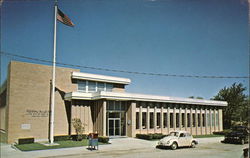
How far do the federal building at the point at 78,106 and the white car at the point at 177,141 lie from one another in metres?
8.08

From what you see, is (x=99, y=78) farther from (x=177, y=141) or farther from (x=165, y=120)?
(x=177, y=141)

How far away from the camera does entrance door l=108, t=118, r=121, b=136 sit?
98.9 ft

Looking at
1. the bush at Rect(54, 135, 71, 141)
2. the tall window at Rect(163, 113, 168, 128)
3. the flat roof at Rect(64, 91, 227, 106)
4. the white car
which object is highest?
the flat roof at Rect(64, 91, 227, 106)

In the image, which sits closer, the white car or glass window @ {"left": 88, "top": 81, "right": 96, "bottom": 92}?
the white car

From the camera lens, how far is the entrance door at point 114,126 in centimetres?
3015

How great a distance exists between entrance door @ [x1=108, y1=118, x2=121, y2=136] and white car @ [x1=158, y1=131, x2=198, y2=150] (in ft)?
28.2

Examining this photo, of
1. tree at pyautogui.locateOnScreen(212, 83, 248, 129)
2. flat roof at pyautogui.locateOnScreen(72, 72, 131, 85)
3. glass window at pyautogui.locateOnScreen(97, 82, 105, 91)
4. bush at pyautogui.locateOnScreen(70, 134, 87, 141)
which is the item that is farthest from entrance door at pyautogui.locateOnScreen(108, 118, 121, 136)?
tree at pyautogui.locateOnScreen(212, 83, 248, 129)

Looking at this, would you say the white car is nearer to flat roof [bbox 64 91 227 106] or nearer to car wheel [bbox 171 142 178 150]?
car wheel [bbox 171 142 178 150]

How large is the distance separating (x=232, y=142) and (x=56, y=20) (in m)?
23.9

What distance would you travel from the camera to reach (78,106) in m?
29.7

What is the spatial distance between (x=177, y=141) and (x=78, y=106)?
13110mm

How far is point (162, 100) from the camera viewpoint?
112 feet

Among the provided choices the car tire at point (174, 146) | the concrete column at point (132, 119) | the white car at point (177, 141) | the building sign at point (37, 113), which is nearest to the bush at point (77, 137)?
the building sign at point (37, 113)

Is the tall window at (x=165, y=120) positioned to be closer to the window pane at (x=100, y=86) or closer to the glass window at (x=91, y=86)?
the window pane at (x=100, y=86)
